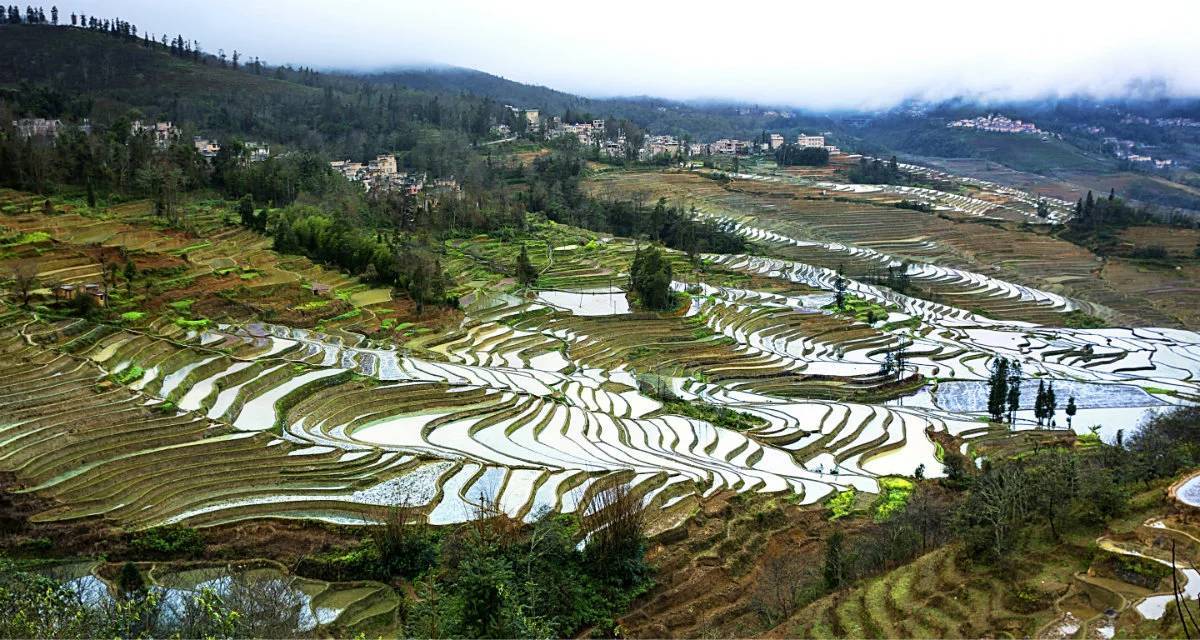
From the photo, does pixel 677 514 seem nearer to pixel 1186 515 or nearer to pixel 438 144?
pixel 1186 515

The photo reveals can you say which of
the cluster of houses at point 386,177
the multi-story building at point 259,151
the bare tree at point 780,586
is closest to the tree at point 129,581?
the bare tree at point 780,586

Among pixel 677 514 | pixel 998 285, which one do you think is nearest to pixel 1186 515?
pixel 677 514

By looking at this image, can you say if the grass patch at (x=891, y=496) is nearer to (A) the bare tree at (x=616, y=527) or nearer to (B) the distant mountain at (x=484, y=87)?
(A) the bare tree at (x=616, y=527)

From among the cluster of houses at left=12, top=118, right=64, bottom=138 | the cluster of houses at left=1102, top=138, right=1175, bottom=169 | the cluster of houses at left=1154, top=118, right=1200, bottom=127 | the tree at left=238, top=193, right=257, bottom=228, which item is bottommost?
the tree at left=238, top=193, right=257, bottom=228

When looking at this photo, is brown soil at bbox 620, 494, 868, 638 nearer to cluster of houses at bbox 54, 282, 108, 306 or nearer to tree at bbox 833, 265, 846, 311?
cluster of houses at bbox 54, 282, 108, 306

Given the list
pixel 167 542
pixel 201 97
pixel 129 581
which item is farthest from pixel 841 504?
pixel 201 97

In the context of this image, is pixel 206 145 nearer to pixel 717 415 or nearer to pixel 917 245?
pixel 917 245

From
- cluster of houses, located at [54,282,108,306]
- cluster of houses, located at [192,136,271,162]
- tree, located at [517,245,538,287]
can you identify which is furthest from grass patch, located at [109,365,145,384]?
cluster of houses, located at [192,136,271,162]
